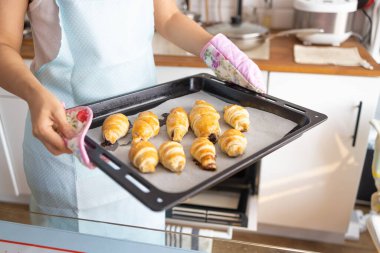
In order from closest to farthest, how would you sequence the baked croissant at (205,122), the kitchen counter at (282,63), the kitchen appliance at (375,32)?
the baked croissant at (205,122), the kitchen counter at (282,63), the kitchen appliance at (375,32)

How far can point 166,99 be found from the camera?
2.97 feet

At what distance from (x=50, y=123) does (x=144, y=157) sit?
160 mm

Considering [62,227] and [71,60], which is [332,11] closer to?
[71,60]

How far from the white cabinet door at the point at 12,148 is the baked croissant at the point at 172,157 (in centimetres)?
112

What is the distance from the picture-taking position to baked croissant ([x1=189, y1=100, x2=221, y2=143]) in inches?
30.0

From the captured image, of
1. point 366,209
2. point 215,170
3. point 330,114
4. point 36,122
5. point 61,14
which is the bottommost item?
point 366,209

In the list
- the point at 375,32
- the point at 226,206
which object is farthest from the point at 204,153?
the point at 375,32

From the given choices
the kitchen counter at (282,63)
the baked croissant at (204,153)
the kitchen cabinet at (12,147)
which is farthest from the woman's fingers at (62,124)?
the kitchen cabinet at (12,147)

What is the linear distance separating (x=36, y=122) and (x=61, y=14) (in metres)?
0.30

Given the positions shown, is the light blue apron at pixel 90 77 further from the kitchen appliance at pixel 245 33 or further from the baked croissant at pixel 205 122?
the kitchen appliance at pixel 245 33

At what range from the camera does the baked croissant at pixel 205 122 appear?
0.76 metres

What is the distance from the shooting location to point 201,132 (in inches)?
30.1

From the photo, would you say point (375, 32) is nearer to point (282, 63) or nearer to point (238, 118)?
point (282, 63)

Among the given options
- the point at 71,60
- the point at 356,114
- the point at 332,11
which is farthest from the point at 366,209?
the point at 71,60
